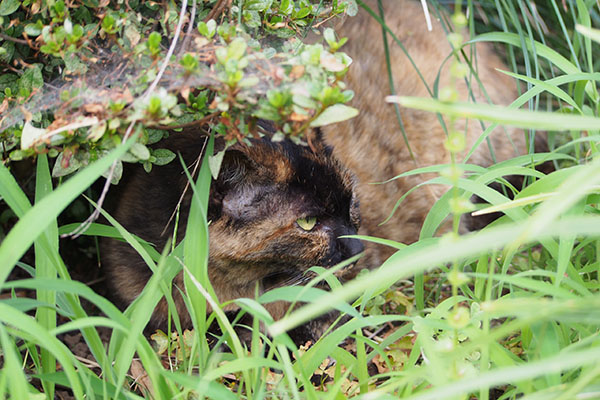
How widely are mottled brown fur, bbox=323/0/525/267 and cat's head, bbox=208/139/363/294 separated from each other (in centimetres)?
56

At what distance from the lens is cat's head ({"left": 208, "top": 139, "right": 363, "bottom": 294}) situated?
182 centimetres

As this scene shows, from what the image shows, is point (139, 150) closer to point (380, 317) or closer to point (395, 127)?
point (380, 317)

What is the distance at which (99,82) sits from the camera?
1.49 m

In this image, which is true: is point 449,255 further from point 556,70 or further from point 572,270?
point 556,70

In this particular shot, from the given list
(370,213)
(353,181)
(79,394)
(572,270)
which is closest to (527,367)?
(572,270)

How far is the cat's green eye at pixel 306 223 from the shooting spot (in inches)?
74.8

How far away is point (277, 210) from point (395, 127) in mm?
1033

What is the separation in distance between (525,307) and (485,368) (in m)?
0.27

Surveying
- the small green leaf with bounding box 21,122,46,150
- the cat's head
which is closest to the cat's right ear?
the cat's head

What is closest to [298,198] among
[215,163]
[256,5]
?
[215,163]

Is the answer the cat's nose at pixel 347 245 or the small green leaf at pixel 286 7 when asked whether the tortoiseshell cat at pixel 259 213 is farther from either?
the small green leaf at pixel 286 7

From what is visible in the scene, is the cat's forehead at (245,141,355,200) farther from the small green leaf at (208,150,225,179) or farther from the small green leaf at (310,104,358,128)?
the small green leaf at (310,104,358,128)

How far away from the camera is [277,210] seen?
1878 millimetres

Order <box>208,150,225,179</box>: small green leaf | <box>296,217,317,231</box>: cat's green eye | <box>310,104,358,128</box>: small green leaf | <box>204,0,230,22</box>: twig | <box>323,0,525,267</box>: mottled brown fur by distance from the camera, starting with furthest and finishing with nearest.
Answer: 1. <box>323,0,525,267</box>: mottled brown fur
2. <box>296,217,317,231</box>: cat's green eye
3. <box>204,0,230,22</box>: twig
4. <box>208,150,225,179</box>: small green leaf
5. <box>310,104,358,128</box>: small green leaf
